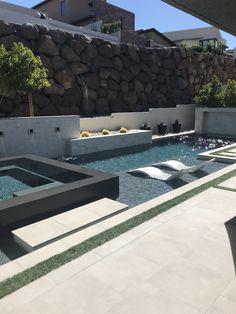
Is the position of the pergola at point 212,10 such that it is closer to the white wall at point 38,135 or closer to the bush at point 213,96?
the white wall at point 38,135

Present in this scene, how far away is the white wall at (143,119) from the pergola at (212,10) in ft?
34.8

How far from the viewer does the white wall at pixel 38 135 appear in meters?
9.75

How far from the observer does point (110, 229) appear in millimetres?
4375

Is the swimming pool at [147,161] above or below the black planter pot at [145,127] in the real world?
below

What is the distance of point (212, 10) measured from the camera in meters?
2.93

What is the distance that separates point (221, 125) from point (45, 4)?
2203 cm

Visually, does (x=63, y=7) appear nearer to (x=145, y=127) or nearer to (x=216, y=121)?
(x=145, y=127)

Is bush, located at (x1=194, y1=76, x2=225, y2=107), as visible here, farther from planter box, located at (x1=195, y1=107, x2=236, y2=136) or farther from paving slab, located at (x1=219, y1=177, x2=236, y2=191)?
paving slab, located at (x1=219, y1=177, x2=236, y2=191)

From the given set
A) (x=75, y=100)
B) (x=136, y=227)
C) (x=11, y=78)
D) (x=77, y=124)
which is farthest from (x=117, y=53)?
(x=136, y=227)

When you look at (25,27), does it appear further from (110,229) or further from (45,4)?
(45,4)

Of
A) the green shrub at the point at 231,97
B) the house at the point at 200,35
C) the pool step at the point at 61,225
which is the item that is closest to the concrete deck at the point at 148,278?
the pool step at the point at 61,225

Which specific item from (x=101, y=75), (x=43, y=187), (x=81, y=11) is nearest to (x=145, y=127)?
(x=101, y=75)

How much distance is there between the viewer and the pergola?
2727 mm

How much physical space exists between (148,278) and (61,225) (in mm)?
1990
